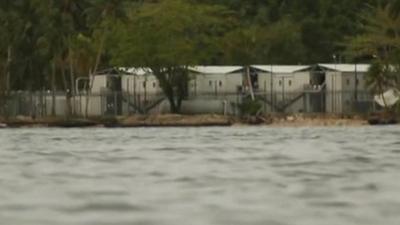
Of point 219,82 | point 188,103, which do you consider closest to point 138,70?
point 188,103

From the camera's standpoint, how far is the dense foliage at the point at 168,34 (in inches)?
3474

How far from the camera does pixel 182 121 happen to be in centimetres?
8200

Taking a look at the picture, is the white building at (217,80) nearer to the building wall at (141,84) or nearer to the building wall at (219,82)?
the building wall at (219,82)

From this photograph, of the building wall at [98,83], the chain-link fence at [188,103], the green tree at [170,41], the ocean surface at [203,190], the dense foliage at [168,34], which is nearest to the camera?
the ocean surface at [203,190]

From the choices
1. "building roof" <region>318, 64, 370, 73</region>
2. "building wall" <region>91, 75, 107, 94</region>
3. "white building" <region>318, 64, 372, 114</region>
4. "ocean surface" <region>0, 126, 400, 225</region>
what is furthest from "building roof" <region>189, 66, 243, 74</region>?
"ocean surface" <region>0, 126, 400, 225</region>

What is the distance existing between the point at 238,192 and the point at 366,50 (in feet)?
239

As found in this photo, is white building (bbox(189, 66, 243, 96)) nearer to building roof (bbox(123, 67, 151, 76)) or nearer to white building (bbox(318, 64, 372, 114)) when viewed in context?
building roof (bbox(123, 67, 151, 76))

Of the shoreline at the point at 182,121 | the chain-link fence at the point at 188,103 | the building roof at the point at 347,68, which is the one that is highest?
the building roof at the point at 347,68

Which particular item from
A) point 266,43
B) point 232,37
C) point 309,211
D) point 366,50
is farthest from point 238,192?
point 266,43

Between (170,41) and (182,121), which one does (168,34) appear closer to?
(170,41)

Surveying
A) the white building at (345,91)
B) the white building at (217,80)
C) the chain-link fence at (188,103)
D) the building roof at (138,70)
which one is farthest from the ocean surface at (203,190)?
the building roof at (138,70)

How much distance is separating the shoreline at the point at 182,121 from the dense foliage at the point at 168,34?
5.66 meters

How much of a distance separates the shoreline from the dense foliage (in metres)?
5.66

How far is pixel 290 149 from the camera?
3375cm
